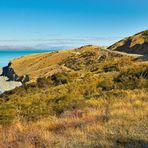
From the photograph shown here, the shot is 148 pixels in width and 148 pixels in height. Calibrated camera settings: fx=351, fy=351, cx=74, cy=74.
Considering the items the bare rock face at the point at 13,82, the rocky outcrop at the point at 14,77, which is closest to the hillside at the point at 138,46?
the rocky outcrop at the point at 14,77

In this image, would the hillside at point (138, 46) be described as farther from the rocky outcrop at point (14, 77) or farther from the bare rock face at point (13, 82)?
the bare rock face at point (13, 82)

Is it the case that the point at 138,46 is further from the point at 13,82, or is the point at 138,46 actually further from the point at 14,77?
the point at 14,77

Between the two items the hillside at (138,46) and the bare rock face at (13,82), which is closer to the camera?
the bare rock face at (13,82)

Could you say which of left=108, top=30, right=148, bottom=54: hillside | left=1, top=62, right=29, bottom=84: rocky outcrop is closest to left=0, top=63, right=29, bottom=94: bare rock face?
left=1, top=62, right=29, bottom=84: rocky outcrop

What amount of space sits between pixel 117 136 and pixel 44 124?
10.3 ft

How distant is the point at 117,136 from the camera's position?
823 centimetres

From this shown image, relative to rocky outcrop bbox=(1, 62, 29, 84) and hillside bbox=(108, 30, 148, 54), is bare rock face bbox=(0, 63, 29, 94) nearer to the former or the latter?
rocky outcrop bbox=(1, 62, 29, 84)

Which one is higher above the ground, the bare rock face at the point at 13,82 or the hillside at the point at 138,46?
the hillside at the point at 138,46

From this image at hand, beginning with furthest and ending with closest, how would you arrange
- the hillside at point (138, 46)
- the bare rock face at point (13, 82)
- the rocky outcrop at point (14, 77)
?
the rocky outcrop at point (14, 77), the hillside at point (138, 46), the bare rock face at point (13, 82)

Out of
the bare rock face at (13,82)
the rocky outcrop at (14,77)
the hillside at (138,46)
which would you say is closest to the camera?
the bare rock face at (13,82)

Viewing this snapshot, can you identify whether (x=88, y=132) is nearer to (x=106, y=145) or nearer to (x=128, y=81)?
(x=106, y=145)

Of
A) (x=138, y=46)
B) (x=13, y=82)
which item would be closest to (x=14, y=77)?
(x=13, y=82)

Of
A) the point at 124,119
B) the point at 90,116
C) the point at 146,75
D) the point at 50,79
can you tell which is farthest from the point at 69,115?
the point at 50,79

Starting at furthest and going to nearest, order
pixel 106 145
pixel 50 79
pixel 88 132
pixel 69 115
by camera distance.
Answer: pixel 50 79, pixel 69 115, pixel 88 132, pixel 106 145
